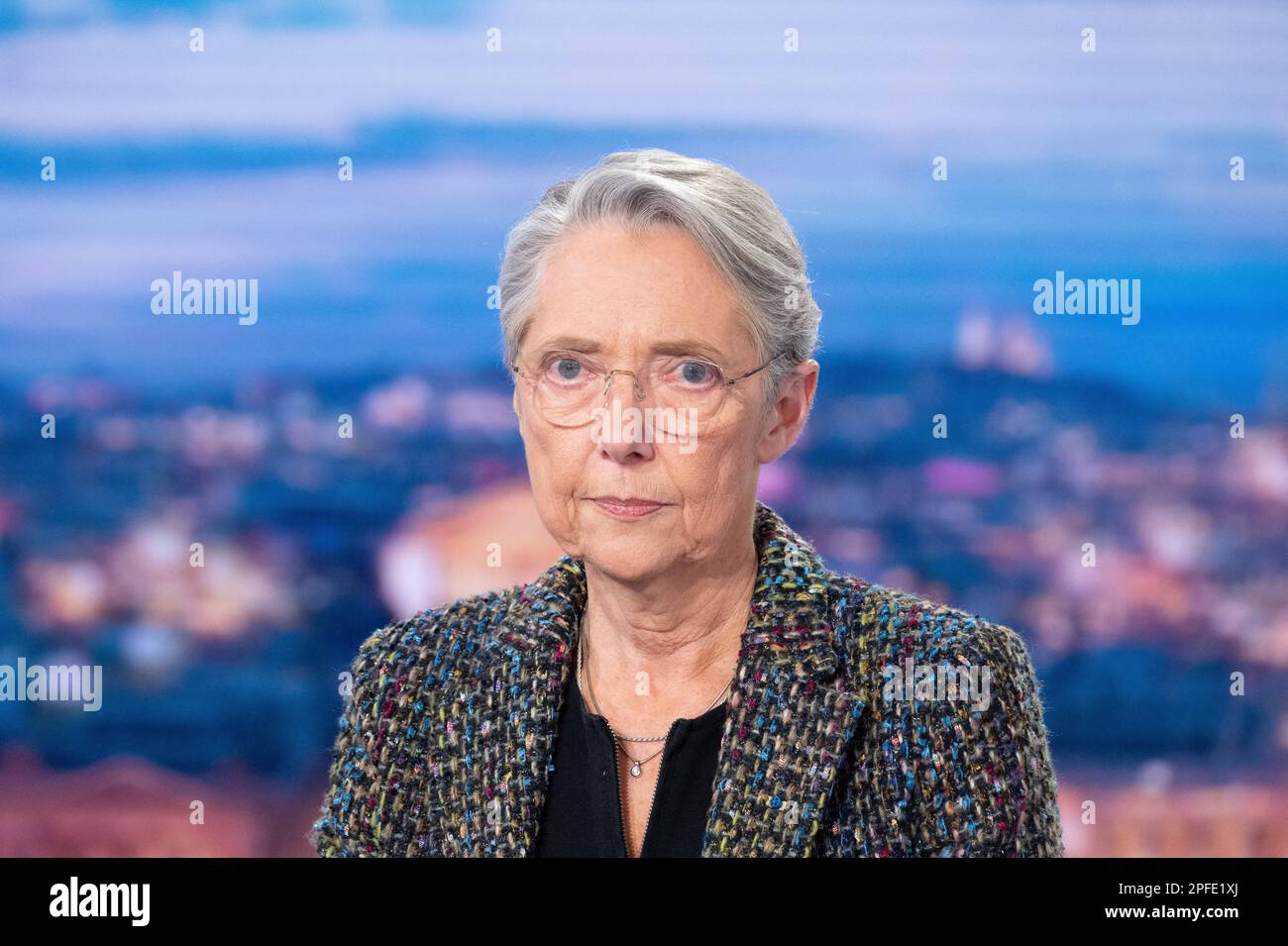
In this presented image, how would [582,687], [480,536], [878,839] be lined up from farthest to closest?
[480,536] < [582,687] < [878,839]

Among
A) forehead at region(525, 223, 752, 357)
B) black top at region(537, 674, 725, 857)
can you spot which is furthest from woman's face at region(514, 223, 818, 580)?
black top at region(537, 674, 725, 857)

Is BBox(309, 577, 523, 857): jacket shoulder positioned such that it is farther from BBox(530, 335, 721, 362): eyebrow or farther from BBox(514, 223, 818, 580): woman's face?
BBox(530, 335, 721, 362): eyebrow

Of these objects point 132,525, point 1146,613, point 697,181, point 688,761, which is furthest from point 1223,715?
point 132,525

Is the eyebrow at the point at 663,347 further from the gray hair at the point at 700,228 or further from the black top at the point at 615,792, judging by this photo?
the black top at the point at 615,792

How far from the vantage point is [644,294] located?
1776 millimetres

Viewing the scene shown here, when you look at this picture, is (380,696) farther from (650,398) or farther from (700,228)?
(700,228)

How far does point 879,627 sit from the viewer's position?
187 cm

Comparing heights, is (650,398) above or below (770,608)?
above

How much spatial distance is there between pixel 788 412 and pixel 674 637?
0.34 metres

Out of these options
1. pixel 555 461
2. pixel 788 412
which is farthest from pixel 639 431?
pixel 788 412

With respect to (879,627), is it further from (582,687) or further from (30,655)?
(30,655)

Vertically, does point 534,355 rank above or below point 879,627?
above

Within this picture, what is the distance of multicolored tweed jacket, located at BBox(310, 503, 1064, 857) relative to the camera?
1.76 meters

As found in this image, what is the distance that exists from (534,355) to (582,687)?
0.46 m
